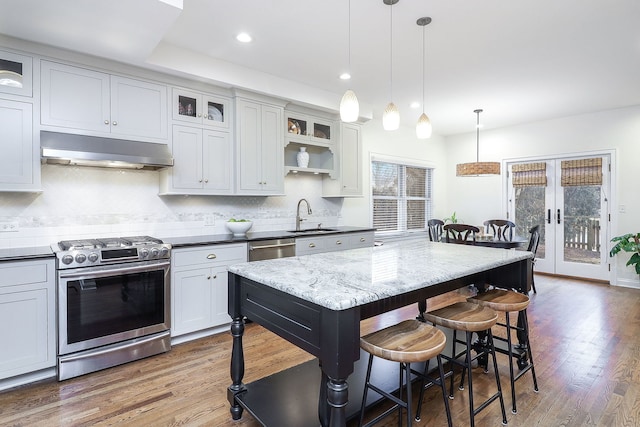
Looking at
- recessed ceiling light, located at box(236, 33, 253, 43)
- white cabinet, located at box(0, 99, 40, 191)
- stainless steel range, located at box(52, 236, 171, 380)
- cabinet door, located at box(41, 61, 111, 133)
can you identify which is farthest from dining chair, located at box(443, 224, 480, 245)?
white cabinet, located at box(0, 99, 40, 191)

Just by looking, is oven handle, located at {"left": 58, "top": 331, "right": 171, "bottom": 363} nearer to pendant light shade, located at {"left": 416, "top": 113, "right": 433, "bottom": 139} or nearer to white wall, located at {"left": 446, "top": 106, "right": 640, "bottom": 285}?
pendant light shade, located at {"left": 416, "top": 113, "right": 433, "bottom": 139}

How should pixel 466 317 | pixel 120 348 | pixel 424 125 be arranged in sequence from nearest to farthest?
1. pixel 466 317
2. pixel 120 348
3. pixel 424 125

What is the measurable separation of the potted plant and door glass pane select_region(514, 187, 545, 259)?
1138 millimetres

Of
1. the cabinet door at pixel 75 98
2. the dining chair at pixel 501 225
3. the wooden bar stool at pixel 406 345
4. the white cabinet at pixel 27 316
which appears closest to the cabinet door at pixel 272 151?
the cabinet door at pixel 75 98

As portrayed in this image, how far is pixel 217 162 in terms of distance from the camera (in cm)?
360

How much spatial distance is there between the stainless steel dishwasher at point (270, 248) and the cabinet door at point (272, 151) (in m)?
0.63

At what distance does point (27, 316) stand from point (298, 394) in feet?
6.45

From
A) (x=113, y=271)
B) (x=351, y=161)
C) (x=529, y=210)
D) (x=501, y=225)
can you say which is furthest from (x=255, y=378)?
(x=529, y=210)

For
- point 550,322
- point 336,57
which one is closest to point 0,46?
point 336,57

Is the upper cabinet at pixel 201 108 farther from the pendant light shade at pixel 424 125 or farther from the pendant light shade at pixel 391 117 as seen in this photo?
the pendant light shade at pixel 424 125

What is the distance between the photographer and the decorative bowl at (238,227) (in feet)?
12.2

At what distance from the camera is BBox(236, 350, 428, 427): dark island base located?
71.9 inches

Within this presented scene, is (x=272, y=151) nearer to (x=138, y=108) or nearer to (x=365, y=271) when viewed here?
(x=138, y=108)

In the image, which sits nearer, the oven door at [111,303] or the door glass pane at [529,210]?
the oven door at [111,303]
